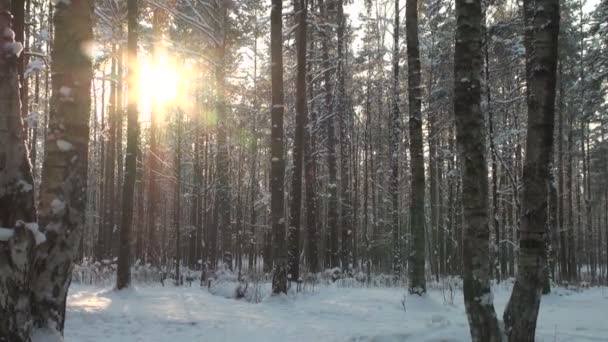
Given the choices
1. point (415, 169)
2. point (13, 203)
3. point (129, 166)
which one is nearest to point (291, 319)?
point (415, 169)

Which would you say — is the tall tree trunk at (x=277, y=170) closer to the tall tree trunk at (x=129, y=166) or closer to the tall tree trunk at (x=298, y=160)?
the tall tree trunk at (x=298, y=160)

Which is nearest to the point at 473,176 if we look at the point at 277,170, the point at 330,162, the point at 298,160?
the point at 277,170

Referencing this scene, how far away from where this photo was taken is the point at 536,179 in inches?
191

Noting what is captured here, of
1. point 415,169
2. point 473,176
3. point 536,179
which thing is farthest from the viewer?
point 415,169

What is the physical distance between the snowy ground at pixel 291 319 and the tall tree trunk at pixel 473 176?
967 millimetres

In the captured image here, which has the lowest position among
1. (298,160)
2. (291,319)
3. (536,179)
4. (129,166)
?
(291,319)

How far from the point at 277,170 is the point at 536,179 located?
5644mm

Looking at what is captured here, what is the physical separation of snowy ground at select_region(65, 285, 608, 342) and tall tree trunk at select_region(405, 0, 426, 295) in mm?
553

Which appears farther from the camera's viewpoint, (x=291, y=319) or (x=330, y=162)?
(x=330, y=162)

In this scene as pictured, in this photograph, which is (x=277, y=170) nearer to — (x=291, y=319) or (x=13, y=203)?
(x=291, y=319)

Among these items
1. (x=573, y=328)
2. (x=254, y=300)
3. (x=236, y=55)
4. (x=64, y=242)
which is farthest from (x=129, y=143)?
(x=236, y=55)

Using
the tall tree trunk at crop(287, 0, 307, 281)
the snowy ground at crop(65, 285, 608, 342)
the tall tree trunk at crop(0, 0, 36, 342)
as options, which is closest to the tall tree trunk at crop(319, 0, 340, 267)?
the tall tree trunk at crop(287, 0, 307, 281)

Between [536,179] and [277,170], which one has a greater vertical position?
[277,170]

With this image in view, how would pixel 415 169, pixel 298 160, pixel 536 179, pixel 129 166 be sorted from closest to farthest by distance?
pixel 536 179 → pixel 415 169 → pixel 129 166 → pixel 298 160
